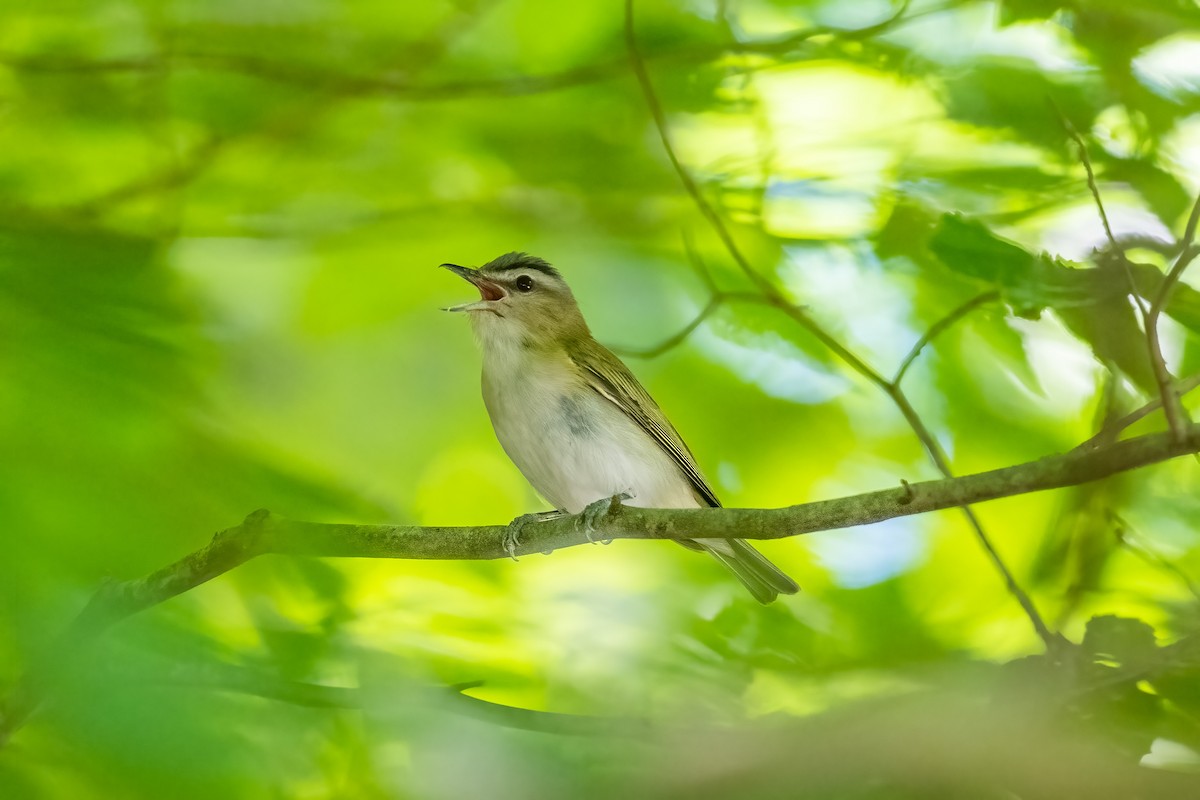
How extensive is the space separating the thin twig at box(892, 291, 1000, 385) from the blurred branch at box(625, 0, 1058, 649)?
0.27ft

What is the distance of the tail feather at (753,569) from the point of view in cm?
331

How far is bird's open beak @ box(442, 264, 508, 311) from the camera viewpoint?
3.98 m

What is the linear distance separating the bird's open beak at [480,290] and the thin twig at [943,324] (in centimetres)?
159

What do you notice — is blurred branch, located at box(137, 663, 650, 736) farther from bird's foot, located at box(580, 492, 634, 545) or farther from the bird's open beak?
the bird's open beak

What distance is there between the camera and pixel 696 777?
2148 millimetres

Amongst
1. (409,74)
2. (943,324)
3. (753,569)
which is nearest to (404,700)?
(753,569)

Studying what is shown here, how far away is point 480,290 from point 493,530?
175cm

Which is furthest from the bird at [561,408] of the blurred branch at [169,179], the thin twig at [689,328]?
the blurred branch at [169,179]

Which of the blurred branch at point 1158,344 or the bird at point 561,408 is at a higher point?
the bird at point 561,408

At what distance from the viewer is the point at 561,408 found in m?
4.24

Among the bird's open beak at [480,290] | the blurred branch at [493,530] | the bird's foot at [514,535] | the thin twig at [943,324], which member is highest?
the bird's open beak at [480,290]

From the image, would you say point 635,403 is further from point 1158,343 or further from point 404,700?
point 1158,343

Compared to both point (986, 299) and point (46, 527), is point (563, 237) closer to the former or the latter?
point (986, 299)

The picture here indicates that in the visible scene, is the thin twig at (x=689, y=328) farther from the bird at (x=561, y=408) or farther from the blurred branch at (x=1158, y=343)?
the blurred branch at (x=1158, y=343)
